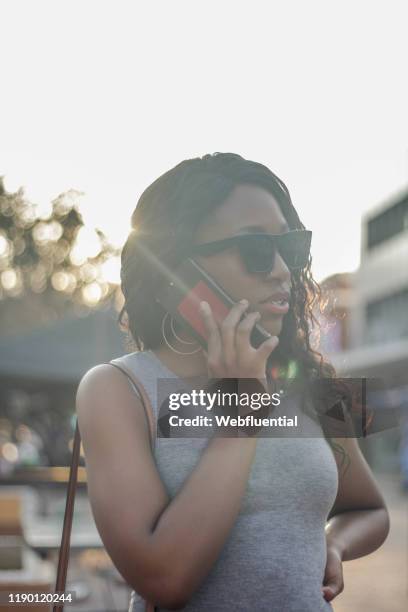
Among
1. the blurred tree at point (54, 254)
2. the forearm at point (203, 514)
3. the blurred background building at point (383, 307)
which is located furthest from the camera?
the blurred background building at point (383, 307)

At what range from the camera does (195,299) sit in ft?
5.94

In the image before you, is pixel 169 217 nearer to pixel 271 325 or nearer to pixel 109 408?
pixel 271 325

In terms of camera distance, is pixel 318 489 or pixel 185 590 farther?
pixel 318 489

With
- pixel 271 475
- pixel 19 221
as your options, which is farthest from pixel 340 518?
pixel 19 221

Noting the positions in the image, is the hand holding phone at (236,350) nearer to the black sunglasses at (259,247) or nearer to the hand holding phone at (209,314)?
the hand holding phone at (209,314)

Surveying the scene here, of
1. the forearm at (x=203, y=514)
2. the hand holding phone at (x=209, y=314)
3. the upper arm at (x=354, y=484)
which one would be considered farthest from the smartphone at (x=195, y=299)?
the upper arm at (x=354, y=484)

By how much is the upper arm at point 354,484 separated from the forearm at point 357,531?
0.6 inches

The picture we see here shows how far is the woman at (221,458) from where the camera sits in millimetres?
1589

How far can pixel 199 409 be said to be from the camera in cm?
181

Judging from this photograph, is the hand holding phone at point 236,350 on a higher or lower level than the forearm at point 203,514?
higher

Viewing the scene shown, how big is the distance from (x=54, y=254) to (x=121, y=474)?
27.9 meters

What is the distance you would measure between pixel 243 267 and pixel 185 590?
63 cm

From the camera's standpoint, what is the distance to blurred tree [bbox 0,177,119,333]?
83.8ft

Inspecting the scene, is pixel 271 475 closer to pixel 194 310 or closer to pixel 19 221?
pixel 194 310
